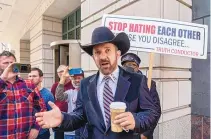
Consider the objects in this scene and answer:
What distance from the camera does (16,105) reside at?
248 cm

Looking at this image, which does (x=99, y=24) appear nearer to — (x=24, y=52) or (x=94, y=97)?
(x=94, y=97)

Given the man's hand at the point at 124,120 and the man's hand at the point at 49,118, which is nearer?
the man's hand at the point at 124,120

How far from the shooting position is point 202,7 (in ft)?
11.6

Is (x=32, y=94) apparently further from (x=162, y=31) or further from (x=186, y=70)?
(x=186, y=70)

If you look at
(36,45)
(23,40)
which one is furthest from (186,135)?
(23,40)

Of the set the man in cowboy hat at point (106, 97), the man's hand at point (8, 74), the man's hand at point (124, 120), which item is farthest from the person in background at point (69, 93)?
the man's hand at point (124, 120)

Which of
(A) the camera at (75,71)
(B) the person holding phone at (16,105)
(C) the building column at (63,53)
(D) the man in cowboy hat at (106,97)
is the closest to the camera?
(D) the man in cowboy hat at (106,97)

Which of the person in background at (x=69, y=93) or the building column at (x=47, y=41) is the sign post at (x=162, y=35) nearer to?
the person in background at (x=69, y=93)

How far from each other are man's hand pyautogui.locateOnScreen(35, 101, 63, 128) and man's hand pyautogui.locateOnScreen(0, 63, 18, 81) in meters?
1.20

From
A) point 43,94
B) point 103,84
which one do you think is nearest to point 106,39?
point 103,84

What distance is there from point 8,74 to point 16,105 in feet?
1.17

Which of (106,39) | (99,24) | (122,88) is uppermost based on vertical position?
(99,24)

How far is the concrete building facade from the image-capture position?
3500mm

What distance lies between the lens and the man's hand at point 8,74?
8.14 ft
